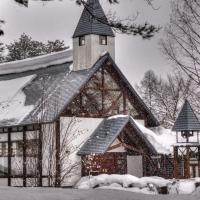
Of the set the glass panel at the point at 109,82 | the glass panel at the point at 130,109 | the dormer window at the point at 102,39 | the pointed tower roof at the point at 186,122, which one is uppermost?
the dormer window at the point at 102,39

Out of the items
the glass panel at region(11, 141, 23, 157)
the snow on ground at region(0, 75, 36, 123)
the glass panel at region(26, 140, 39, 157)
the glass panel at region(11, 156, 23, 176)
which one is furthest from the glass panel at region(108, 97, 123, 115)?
the glass panel at region(11, 156, 23, 176)

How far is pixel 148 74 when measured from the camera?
5178 centimetres

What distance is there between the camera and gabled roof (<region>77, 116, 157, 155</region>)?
24.8 metres

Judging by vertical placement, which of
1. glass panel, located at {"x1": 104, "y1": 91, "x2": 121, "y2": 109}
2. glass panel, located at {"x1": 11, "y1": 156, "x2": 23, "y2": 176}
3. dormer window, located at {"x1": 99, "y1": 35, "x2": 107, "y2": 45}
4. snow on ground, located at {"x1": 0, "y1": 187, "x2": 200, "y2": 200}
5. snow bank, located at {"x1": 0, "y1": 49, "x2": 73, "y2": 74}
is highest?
dormer window, located at {"x1": 99, "y1": 35, "x2": 107, "y2": 45}

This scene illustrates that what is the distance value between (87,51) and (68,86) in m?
2.54

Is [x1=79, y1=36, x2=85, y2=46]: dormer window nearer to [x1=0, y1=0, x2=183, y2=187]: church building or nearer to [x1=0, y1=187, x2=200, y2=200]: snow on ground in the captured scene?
[x1=0, y1=0, x2=183, y2=187]: church building

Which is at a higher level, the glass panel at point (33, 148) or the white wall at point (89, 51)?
the white wall at point (89, 51)

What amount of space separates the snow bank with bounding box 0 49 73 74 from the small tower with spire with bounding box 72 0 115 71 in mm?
1354

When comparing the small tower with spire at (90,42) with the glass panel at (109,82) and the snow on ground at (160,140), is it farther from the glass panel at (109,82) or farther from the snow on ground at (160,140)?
the snow on ground at (160,140)

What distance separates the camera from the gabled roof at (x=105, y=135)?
24.8m

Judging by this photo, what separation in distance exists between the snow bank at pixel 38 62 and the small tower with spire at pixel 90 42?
135 centimetres

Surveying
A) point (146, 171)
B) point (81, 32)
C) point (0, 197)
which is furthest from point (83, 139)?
point (0, 197)

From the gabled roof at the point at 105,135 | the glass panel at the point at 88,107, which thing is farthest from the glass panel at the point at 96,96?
the gabled roof at the point at 105,135

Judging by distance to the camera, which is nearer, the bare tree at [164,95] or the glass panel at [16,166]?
the glass panel at [16,166]
